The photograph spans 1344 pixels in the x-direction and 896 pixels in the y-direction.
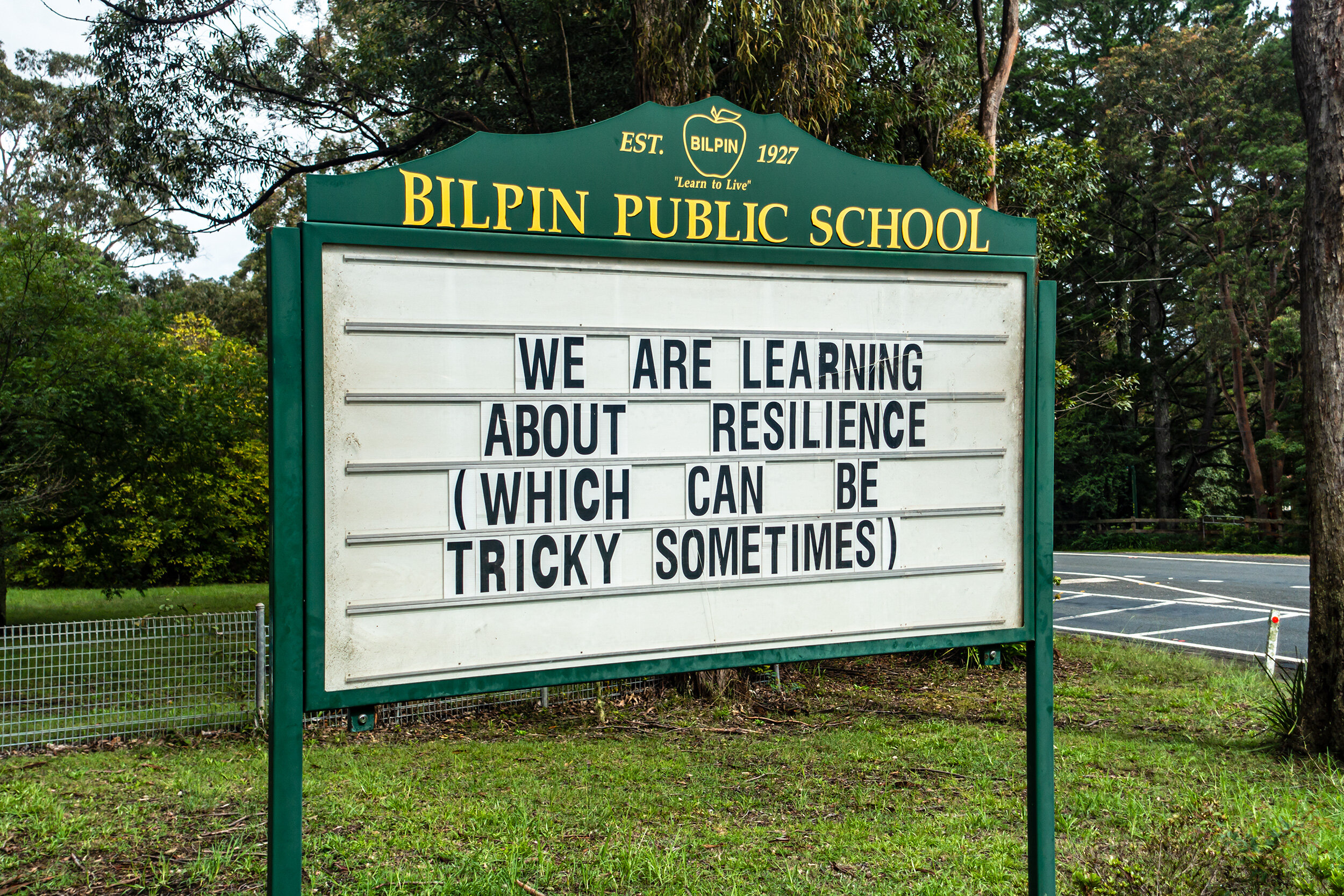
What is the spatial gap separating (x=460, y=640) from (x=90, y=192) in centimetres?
3964

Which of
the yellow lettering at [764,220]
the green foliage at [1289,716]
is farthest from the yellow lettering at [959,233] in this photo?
the green foliage at [1289,716]

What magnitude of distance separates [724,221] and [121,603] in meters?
18.0

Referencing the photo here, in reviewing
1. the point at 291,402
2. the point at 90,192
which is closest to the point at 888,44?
the point at 291,402

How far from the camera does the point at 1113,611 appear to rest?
50.8 ft

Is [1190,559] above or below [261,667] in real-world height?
below

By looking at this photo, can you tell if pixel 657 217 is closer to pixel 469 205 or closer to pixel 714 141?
pixel 714 141

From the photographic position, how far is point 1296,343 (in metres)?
26.8

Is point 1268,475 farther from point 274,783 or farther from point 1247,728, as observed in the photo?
point 274,783

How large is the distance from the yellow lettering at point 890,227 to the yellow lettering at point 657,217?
29.4 inches

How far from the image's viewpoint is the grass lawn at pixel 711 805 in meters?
4.27

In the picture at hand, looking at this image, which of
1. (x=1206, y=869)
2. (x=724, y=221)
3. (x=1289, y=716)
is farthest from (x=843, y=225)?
(x=1289, y=716)

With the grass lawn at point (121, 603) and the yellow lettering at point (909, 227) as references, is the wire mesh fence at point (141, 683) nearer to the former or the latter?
the yellow lettering at point (909, 227)

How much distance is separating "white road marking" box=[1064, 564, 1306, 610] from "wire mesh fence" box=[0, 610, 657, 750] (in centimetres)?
1189

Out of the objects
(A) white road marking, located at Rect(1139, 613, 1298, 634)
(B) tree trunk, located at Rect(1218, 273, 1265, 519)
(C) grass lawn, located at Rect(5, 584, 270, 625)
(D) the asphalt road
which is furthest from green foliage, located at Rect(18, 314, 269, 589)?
(B) tree trunk, located at Rect(1218, 273, 1265, 519)
